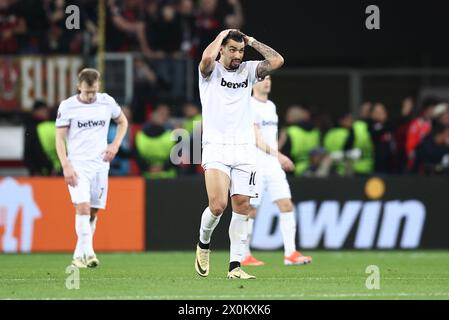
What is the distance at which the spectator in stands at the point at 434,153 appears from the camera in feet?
67.2

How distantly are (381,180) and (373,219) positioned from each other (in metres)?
0.60

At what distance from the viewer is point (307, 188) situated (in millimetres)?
19594

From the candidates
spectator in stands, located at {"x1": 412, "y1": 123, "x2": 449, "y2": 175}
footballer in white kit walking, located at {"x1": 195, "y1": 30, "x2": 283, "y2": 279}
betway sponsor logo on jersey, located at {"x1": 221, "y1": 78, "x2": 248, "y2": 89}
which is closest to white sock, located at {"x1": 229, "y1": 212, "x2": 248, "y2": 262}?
footballer in white kit walking, located at {"x1": 195, "y1": 30, "x2": 283, "y2": 279}

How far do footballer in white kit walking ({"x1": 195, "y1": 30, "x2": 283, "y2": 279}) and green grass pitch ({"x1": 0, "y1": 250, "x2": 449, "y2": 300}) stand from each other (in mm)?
870

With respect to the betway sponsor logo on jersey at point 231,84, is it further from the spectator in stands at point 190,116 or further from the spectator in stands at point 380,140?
the spectator in stands at point 380,140

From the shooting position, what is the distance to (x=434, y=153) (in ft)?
67.4

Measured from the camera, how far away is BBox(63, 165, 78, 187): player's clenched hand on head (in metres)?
14.8

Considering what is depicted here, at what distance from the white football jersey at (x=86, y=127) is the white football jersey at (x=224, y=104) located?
8.11 feet

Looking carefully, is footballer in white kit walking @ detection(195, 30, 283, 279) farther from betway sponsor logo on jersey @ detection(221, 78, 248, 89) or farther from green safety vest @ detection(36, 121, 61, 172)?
green safety vest @ detection(36, 121, 61, 172)

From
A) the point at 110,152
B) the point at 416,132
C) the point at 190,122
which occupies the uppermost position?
the point at 110,152

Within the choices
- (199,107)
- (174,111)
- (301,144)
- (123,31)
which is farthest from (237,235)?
(123,31)

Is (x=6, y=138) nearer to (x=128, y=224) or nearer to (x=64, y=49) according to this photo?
(x=64, y=49)

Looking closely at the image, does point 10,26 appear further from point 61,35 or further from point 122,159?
point 122,159

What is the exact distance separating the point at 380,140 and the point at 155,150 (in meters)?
3.57
